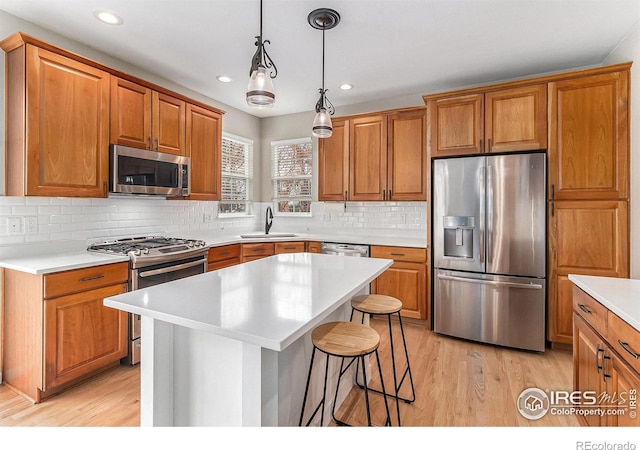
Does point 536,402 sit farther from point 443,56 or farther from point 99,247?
point 99,247

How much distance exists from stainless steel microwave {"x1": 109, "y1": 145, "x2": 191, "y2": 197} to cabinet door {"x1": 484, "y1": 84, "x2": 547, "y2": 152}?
299 centimetres

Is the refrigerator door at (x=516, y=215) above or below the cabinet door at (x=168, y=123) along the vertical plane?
below

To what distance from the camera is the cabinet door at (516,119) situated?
115 inches

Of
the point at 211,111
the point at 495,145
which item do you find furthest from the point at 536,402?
the point at 211,111

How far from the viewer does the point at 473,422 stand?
1.97 metres

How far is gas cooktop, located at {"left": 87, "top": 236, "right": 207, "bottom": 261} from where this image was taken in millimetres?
2616

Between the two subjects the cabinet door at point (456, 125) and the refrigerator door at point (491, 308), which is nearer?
the refrigerator door at point (491, 308)

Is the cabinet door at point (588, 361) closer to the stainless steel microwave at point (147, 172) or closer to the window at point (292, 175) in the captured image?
the stainless steel microwave at point (147, 172)

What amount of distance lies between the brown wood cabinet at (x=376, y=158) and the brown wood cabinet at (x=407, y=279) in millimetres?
648

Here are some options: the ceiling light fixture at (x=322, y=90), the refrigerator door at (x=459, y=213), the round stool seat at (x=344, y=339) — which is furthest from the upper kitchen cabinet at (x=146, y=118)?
the refrigerator door at (x=459, y=213)

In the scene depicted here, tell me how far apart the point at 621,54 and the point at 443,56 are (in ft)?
4.68

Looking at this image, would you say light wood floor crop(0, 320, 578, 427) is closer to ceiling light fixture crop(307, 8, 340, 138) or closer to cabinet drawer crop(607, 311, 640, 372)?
cabinet drawer crop(607, 311, 640, 372)

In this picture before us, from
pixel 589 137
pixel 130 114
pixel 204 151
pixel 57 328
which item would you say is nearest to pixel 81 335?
pixel 57 328

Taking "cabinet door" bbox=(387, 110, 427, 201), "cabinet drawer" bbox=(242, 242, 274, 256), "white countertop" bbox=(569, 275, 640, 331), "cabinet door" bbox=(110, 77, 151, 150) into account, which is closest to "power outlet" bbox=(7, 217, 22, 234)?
"cabinet door" bbox=(110, 77, 151, 150)
